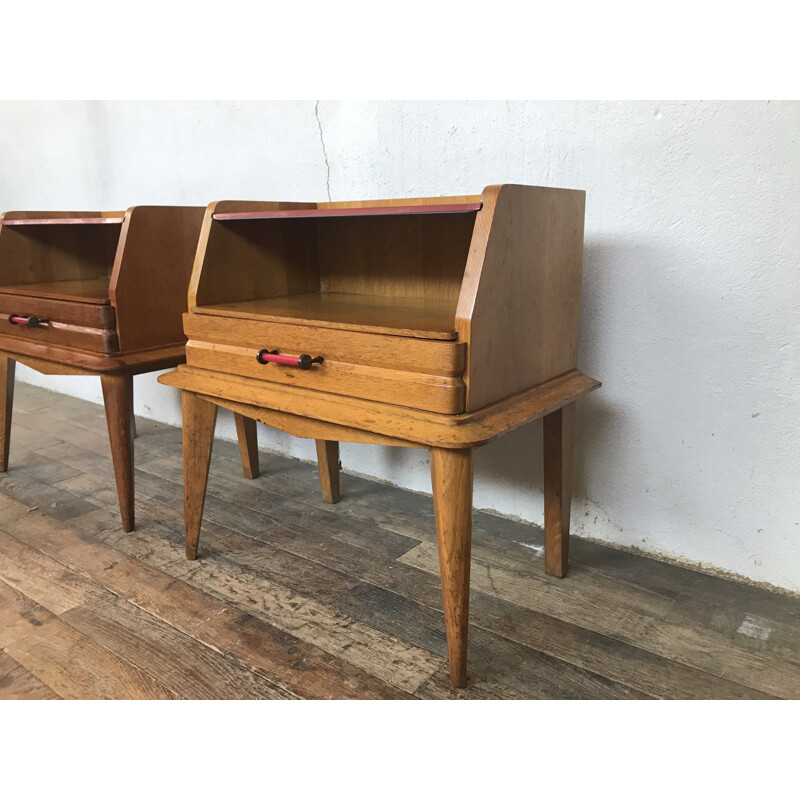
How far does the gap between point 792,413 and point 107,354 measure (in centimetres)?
174

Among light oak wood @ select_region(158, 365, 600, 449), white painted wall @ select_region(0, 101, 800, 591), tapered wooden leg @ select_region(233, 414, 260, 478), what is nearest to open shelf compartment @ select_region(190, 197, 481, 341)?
light oak wood @ select_region(158, 365, 600, 449)

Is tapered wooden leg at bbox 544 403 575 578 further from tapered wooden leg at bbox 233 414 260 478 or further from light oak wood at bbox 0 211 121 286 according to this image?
light oak wood at bbox 0 211 121 286

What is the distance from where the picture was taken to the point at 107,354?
1884 mm

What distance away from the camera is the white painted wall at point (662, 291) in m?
1.57

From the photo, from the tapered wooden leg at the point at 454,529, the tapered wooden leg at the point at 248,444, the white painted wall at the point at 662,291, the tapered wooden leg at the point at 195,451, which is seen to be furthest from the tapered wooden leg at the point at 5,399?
the tapered wooden leg at the point at 454,529

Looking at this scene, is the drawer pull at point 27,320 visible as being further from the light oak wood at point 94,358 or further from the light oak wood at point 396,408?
the light oak wood at point 396,408

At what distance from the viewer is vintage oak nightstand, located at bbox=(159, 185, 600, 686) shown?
1.25 m

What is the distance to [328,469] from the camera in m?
2.18

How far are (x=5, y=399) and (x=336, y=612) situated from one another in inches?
61.0

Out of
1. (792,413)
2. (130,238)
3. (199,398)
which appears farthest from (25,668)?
(792,413)

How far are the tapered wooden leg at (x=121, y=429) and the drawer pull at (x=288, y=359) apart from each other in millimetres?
608

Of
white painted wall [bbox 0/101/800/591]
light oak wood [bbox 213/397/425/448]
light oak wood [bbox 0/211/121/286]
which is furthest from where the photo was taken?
light oak wood [bbox 0/211/121/286]

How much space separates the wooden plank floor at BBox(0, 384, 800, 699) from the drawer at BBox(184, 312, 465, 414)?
0.55 m

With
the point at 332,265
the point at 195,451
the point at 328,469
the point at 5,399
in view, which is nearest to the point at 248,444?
the point at 328,469
